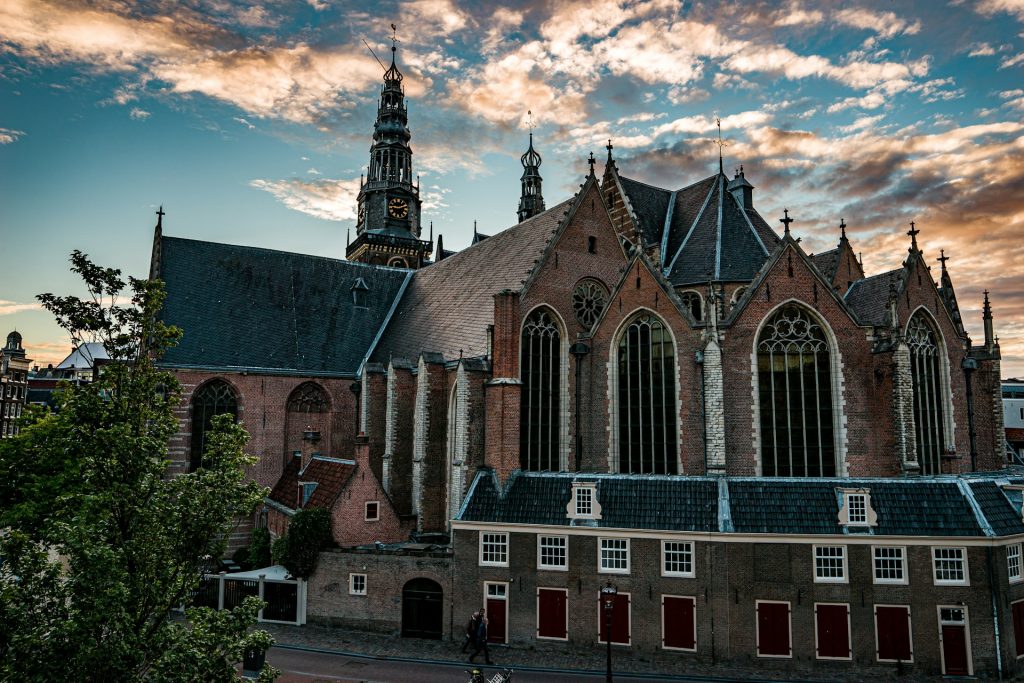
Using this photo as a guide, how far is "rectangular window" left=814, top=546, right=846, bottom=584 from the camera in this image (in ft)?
66.1

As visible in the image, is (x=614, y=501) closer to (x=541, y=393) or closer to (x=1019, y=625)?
(x=541, y=393)

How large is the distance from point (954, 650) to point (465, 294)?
2479 cm

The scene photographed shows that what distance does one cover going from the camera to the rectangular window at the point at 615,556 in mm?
21750

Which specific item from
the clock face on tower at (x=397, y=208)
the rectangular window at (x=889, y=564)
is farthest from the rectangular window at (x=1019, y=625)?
the clock face on tower at (x=397, y=208)

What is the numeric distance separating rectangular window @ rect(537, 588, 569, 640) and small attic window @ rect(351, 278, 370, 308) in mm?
24507

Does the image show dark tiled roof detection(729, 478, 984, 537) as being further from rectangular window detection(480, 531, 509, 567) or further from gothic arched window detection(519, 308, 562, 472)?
gothic arched window detection(519, 308, 562, 472)

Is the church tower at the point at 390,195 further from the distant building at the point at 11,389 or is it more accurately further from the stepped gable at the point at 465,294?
the distant building at the point at 11,389

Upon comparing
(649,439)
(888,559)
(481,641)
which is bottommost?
(481,641)

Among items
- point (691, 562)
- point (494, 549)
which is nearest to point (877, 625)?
point (691, 562)

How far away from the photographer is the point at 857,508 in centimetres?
2056

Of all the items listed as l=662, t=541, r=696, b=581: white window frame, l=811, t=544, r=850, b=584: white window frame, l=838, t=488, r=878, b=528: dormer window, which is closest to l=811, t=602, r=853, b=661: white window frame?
l=811, t=544, r=850, b=584: white window frame

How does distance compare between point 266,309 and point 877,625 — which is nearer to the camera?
point 877,625

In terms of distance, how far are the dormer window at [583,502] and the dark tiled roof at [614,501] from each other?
0.26 metres

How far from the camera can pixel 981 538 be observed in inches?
763
